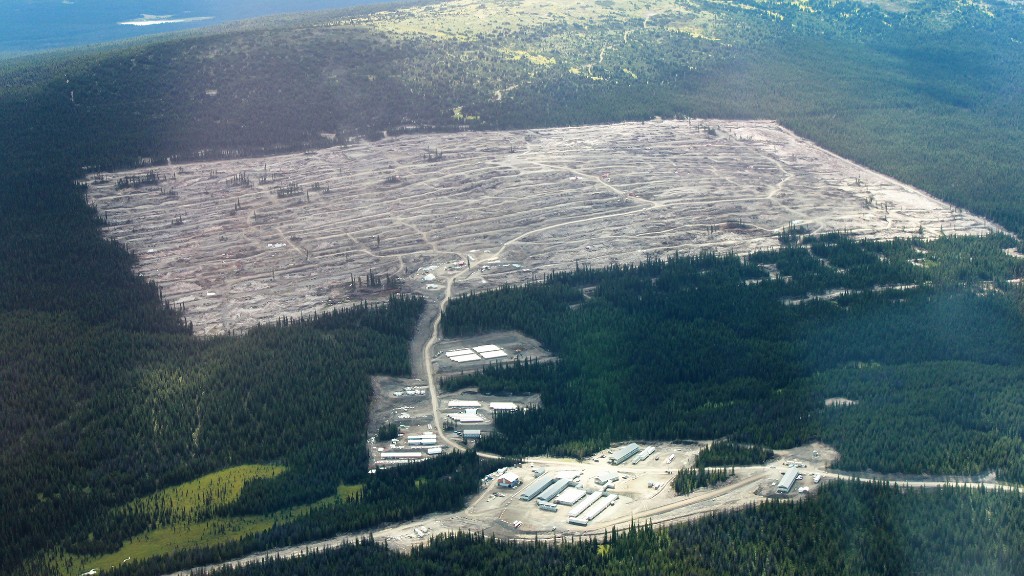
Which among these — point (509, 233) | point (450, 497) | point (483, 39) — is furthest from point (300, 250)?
point (483, 39)

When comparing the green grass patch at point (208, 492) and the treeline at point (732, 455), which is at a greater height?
the green grass patch at point (208, 492)

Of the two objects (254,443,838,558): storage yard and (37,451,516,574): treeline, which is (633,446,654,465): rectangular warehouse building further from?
(37,451,516,574): treeline

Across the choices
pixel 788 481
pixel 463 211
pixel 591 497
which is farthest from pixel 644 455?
pixel 463 211

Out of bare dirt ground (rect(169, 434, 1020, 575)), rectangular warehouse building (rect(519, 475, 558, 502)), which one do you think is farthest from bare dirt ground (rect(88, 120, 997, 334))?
bare dirt ground (rect(169, 434, 1020, 575))

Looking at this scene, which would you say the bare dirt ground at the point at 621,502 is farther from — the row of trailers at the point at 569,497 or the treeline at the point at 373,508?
the treeline at the point at 373,508

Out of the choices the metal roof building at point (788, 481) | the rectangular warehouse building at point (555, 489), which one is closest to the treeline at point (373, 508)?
the rectangular warehouse building at point (555, 489)

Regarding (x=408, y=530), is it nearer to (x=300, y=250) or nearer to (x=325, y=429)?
(x=325, y=429)
